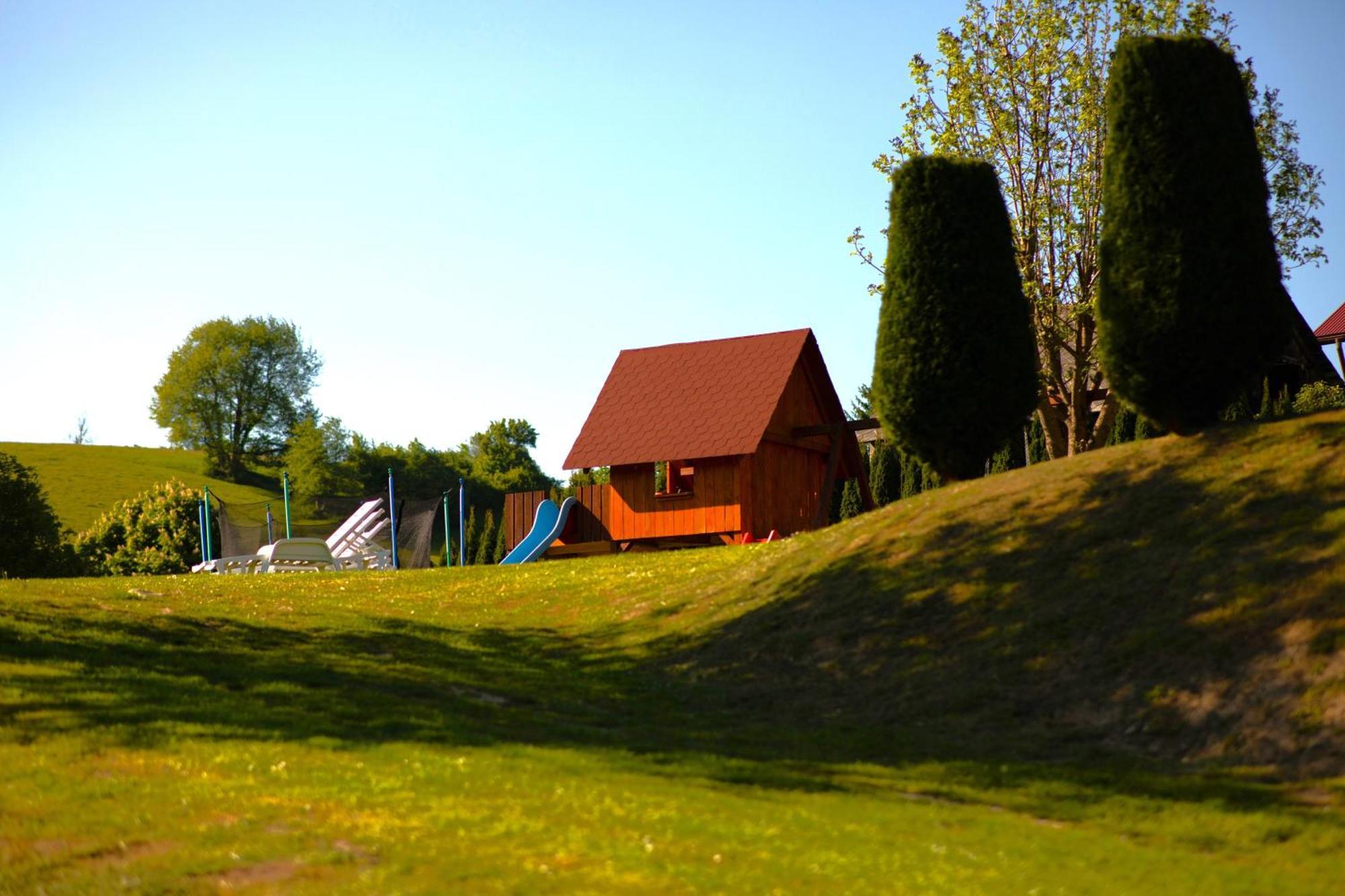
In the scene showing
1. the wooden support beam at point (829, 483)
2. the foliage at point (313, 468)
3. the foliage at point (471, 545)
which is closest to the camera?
the wooden support beam at point (829, 483)

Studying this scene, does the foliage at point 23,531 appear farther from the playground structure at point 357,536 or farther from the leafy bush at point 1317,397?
the leafy bush at point 1317,397

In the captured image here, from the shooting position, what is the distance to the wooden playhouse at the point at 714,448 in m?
35.2

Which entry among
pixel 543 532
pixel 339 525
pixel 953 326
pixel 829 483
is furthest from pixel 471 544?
pixel 953 326

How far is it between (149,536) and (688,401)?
39.6 m

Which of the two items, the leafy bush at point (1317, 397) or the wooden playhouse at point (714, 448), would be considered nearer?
the leafy bush at point (1317, 397)

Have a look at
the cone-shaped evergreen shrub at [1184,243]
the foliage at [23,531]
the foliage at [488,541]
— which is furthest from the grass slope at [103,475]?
the cone-shaped evergreen shrub at [1184,243]

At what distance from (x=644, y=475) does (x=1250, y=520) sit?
22.8 metres

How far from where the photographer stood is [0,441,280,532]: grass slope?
91.0 metres

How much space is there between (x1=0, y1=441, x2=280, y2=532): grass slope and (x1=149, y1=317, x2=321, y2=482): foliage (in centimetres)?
297

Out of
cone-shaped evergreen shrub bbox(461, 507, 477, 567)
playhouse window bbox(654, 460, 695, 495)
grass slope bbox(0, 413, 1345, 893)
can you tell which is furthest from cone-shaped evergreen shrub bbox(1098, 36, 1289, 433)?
cone-shaped evergreen shrub bbox(461, 507, 477, 567)

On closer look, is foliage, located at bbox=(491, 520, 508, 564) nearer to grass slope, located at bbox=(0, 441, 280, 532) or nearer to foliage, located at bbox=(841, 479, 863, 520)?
foliage, located at bbox=(841, 479, 863, 520)

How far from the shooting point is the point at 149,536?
2557 inches

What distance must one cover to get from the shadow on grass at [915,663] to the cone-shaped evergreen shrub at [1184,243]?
119 centimetres

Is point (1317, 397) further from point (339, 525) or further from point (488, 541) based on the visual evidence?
point (339, 525)
